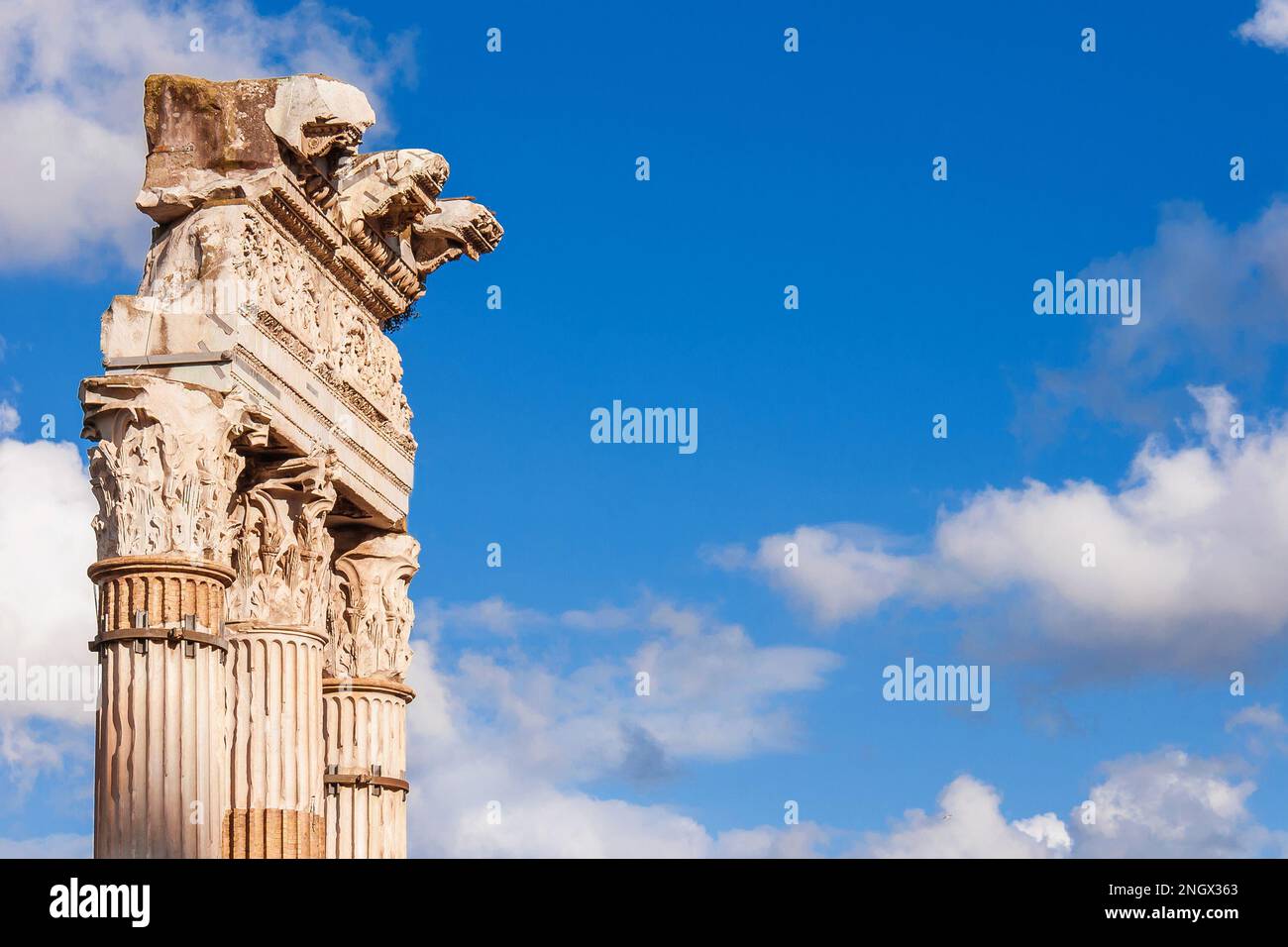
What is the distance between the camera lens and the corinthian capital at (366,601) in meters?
30.3

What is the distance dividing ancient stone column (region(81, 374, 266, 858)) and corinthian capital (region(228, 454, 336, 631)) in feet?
5.95

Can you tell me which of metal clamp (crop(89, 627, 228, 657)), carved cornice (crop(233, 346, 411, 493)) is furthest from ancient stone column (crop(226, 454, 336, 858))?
metal clamp (crop(89, 627, 228, 657))

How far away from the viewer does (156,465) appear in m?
24.7

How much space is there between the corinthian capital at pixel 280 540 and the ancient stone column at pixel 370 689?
215 cm

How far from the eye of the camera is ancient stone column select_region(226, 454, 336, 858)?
26.7 meters

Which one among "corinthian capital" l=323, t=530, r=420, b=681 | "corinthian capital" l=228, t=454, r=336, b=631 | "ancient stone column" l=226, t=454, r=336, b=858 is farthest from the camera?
"corinthian capital" l=323, t=530, r=420, b=681

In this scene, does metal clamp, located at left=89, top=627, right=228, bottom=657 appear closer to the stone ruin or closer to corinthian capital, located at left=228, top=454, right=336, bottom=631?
the stone ruin

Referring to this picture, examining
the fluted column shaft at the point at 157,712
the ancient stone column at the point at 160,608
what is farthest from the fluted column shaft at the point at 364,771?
the fluted column shaft at the point at 157,712

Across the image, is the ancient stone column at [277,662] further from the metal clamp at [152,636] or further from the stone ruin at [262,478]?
the metal clamp at [152,636]

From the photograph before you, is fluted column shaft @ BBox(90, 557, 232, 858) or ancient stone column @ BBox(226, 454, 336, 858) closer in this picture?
fluted column shaft @ BBox(90, 557, 232, 858)
